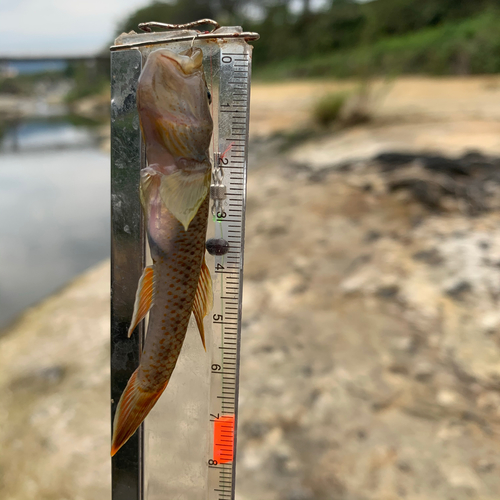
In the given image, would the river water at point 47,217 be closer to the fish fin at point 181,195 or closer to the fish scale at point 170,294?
the fish scale at point 170,294

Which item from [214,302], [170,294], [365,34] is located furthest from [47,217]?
[365,34]

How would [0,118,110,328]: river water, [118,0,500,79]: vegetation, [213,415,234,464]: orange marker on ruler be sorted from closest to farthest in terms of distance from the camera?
[213,415,234,464]: orange marker on ruler, [0,118,110,328]: river water, [118,0,500,79]: vegetation

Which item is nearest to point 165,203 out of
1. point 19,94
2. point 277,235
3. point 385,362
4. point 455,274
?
point 385,362

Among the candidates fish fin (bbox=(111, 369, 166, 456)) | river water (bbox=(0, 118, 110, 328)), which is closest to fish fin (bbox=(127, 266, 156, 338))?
fish fin (bbox=(111, 369, 166, 456))

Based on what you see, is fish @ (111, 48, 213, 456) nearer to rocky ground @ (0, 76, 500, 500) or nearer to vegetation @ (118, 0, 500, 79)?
rocky ground @ (0, 76, 500, 500)

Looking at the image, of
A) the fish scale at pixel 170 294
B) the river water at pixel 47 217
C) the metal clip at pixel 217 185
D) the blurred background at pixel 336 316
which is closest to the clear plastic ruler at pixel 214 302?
the metal clip at pixel 217 185

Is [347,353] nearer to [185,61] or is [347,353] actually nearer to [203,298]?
[203,298]
